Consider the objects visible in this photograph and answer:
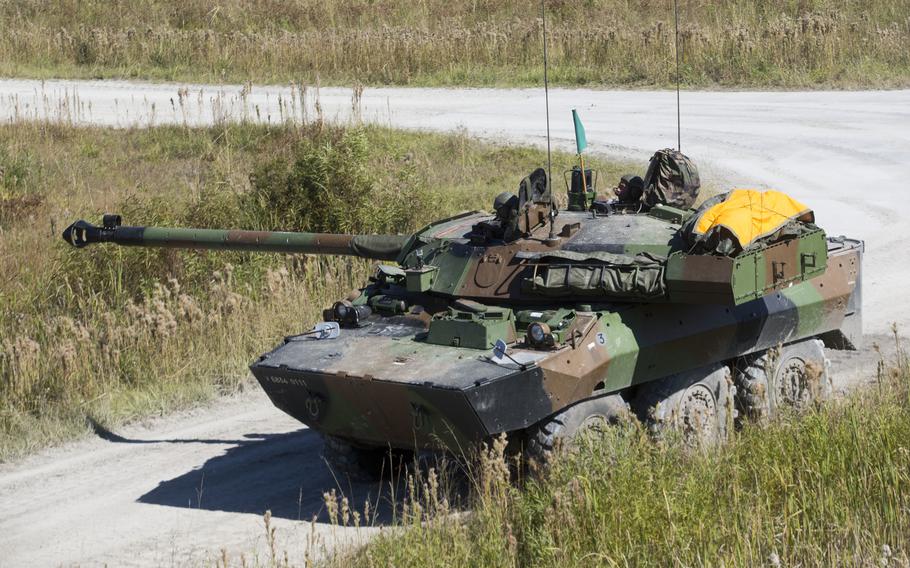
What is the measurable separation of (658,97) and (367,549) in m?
17.7

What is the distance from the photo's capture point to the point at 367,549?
8062mm

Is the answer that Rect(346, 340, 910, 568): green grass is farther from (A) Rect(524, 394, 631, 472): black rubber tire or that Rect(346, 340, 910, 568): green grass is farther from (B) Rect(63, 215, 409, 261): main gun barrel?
(B) Rect(63, 215, 409, 261): main gun barrel

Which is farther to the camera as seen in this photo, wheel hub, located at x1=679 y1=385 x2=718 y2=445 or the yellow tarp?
the yellow tarp

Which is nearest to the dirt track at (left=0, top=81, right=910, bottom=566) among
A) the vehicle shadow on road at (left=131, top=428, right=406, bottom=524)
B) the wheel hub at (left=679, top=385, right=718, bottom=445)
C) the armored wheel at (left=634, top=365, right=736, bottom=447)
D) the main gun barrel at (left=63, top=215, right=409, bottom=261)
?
the vehicle shadow on road at (left=131, top=428, right=406, bottom=524)

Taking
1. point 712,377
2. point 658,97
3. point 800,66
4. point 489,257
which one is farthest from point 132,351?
point 800,66

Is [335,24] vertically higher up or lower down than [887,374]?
higher up

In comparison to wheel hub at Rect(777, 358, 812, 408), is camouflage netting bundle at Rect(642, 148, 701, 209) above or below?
above

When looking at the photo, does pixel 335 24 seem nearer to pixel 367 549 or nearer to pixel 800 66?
pixel 800 66

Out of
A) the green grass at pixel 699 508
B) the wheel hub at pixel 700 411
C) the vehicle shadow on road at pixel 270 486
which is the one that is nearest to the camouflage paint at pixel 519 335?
the wheel hub at pixel 700 411

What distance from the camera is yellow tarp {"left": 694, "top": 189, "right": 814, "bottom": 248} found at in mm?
9562

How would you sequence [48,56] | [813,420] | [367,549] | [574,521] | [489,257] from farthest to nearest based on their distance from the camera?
[48,56] → [489,257] → [813,420] → [367,549] → [574,521]

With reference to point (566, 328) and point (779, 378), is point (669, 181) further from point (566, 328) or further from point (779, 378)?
point (566, 328)

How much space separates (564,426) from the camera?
356 inches

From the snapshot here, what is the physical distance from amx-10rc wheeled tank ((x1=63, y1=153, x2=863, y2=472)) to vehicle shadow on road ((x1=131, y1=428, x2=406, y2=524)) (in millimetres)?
335
